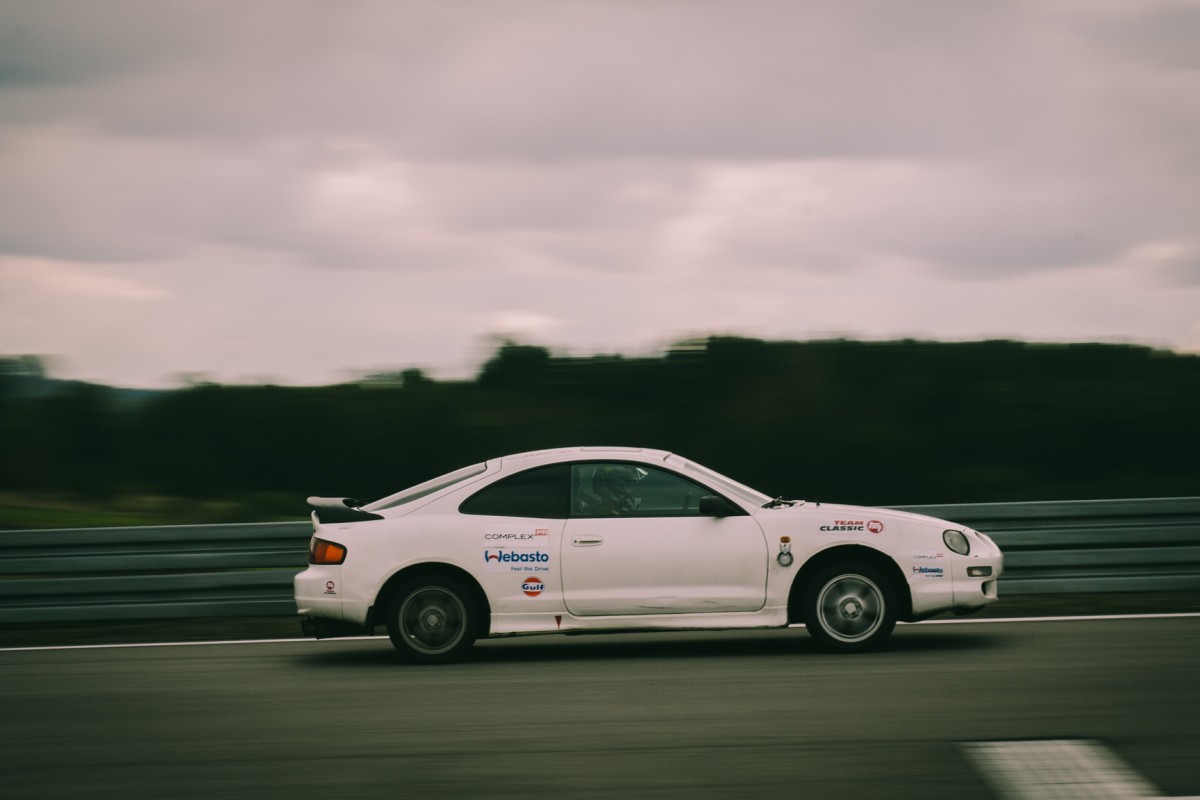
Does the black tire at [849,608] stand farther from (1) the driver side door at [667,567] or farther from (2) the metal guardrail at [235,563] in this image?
→ (2) the metal guardrail at [235,563]

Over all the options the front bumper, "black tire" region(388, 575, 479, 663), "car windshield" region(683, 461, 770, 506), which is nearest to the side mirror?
"car windshield" region(683, 461, 770, 506)

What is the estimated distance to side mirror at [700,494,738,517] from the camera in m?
8.90

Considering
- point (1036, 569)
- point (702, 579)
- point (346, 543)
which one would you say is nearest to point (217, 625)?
point (346, 543)

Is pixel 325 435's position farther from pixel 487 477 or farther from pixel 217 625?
pixel 487 477

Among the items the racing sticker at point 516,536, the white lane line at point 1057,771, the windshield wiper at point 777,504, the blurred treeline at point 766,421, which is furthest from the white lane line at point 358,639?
the blurred treeline at point 766,421

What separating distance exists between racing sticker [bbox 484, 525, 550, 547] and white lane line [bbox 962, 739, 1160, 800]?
3.62 meters

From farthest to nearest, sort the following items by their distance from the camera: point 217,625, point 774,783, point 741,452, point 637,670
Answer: point 741,452 < point 217,625 < point 637,670 < point 774,783

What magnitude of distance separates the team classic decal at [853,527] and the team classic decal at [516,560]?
1902 mm

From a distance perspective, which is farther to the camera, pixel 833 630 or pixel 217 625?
pixel 217 625

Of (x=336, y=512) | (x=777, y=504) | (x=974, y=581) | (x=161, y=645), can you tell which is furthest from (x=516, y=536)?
(x=161, y=645)

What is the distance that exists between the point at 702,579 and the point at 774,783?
342 cm

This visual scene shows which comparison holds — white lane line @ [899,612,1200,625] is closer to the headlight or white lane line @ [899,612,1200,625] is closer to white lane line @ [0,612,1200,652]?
white lane line @ [0,612,1200,652]

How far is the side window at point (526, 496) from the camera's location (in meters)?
9.11

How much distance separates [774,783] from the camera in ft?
17.9
